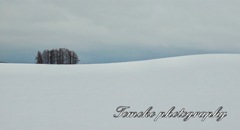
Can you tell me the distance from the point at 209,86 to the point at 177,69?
1.33 metres

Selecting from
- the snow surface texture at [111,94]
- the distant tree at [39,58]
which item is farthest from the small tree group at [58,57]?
the snow surface texture at [111,94]

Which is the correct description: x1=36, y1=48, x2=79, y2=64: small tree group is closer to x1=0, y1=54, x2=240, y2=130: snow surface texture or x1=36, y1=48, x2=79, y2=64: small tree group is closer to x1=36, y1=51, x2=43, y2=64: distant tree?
x1=36, y1=51, x2=43, y2=64: distant tree

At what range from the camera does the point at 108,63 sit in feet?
49.7

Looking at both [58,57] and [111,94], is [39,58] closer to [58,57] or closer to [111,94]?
[58,57]

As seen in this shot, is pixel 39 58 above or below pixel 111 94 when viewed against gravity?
above

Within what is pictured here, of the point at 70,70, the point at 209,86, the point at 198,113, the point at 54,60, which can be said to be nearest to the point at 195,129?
the point at 198,113

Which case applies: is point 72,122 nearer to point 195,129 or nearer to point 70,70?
point 70,70

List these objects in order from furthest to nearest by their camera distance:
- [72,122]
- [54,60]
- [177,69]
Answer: [54,60]
[177,69]
[72,122]

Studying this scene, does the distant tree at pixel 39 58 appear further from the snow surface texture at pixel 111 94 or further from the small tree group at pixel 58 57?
the snow surface texture at pixel 111 94

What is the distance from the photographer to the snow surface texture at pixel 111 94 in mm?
13898

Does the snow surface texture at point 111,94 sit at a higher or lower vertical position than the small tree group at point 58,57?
A: lower

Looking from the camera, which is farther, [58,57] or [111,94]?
[58,57]

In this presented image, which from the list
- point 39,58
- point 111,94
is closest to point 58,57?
point 39,58

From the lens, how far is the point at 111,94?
561 inches
